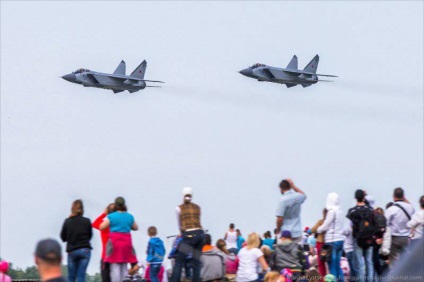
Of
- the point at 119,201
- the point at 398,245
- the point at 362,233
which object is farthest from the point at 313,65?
the point at 119,201

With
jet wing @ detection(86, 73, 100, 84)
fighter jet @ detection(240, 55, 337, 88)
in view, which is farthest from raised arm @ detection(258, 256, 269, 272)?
jet wing @ detection(86, 73, 100, 84)

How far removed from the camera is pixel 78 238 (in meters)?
15.3

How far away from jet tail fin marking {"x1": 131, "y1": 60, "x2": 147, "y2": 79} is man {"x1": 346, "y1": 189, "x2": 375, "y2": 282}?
44.8 metres

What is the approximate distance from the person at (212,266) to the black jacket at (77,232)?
2101mm

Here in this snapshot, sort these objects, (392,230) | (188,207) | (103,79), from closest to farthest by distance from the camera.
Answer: (188,207) < (392,230) < (103,79)

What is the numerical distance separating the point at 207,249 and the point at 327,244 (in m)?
2.20

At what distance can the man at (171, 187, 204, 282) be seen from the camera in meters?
15.1

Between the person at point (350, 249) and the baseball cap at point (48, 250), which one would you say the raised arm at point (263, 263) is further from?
the baseball cap at point (48, 250)

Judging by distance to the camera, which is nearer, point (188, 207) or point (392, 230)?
point (188, 207)

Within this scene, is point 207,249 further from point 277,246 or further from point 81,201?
point 81,201

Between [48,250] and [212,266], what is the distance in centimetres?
982

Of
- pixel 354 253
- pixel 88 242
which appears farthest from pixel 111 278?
pixel 354 253

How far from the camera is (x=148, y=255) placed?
55.4ft

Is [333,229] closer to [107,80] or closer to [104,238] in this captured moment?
[104,238]
